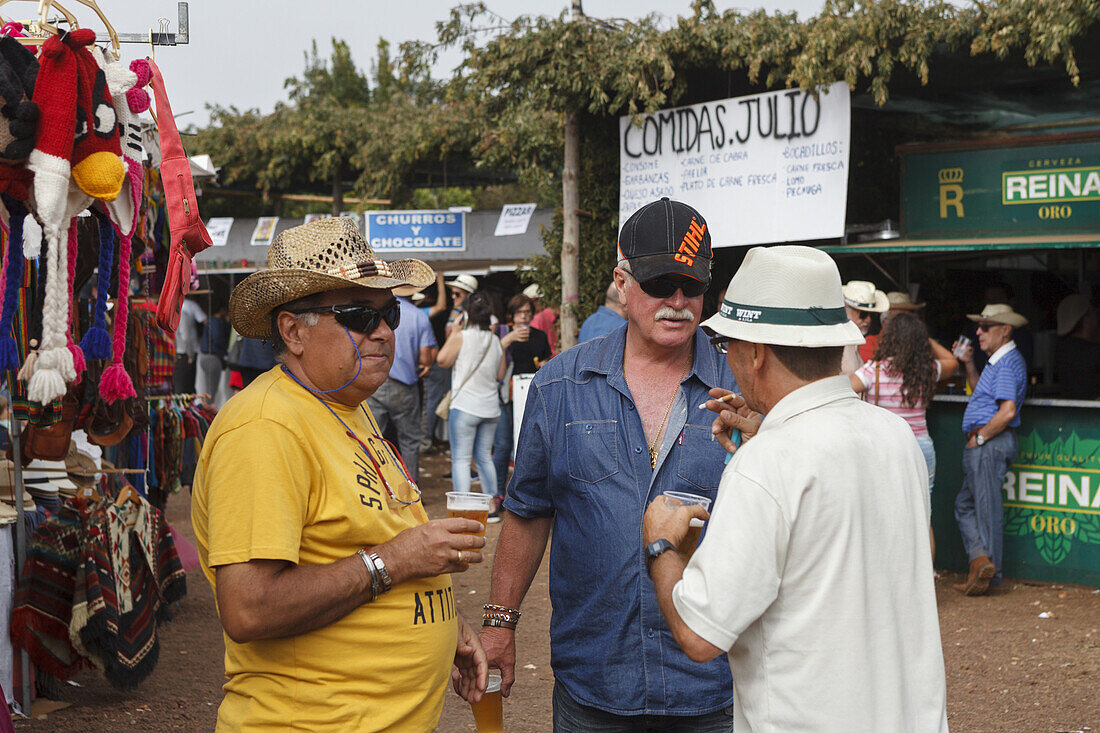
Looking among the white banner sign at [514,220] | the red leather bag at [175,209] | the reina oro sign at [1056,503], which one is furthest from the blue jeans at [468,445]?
the white banner sign at [514,220]

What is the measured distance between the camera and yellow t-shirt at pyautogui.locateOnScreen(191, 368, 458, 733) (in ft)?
6.93

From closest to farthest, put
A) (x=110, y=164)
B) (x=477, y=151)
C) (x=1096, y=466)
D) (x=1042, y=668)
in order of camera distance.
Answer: (x=110, y=164)
(x=1042, y=668)
(x=1096, y=466)
(x=477, y=151)

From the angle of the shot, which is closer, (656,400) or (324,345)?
(324,345)

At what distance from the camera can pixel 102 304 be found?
3631 millimetres

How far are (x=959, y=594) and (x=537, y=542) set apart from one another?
17.5ft

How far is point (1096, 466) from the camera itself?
283 inches

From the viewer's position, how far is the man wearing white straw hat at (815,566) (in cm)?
188

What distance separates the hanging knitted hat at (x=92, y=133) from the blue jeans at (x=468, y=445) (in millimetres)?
5993

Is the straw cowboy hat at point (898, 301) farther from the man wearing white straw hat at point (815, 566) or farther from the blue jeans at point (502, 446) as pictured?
the man wearing white straw hat at point (815, 566)

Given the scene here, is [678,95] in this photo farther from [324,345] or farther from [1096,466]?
[324,345]

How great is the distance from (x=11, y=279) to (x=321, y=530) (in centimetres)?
137

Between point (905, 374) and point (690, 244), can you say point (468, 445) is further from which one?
point (690, 244)

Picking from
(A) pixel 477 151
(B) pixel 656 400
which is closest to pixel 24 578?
(B) pixel 656 400

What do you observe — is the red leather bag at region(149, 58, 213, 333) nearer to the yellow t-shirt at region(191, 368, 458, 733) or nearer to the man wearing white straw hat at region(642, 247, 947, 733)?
the yellow t-shirt at region(191, 368, 458, 733)
